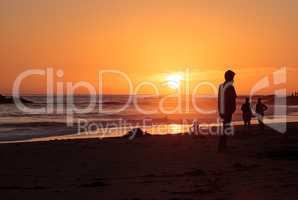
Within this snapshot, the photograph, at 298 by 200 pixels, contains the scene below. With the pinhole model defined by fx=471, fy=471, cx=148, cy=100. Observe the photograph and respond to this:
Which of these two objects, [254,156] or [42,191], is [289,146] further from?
[42,191]

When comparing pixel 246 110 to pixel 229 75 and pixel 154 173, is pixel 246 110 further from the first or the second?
pixel 154 173

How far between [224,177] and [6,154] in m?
6.94

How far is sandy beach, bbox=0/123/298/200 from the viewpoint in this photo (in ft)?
23.2

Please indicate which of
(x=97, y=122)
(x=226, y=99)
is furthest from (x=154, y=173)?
(x=97, y=122)

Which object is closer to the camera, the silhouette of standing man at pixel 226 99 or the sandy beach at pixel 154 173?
the sandy beach at pixel 154 173

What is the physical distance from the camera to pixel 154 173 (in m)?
8.80

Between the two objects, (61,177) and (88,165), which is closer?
(61,177)

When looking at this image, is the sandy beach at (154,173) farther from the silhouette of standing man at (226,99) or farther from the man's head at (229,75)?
the man's head at (229,75)

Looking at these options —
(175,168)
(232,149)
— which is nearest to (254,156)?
(232,149)

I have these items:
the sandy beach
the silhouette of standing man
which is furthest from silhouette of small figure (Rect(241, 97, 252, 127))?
the silhouette of standing man

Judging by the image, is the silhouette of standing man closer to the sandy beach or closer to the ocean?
the sandy beach

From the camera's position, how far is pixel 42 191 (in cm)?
747

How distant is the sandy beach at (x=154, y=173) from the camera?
7.07m

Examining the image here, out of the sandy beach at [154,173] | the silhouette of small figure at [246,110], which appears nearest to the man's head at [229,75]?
the sandy beach at [154,173]
